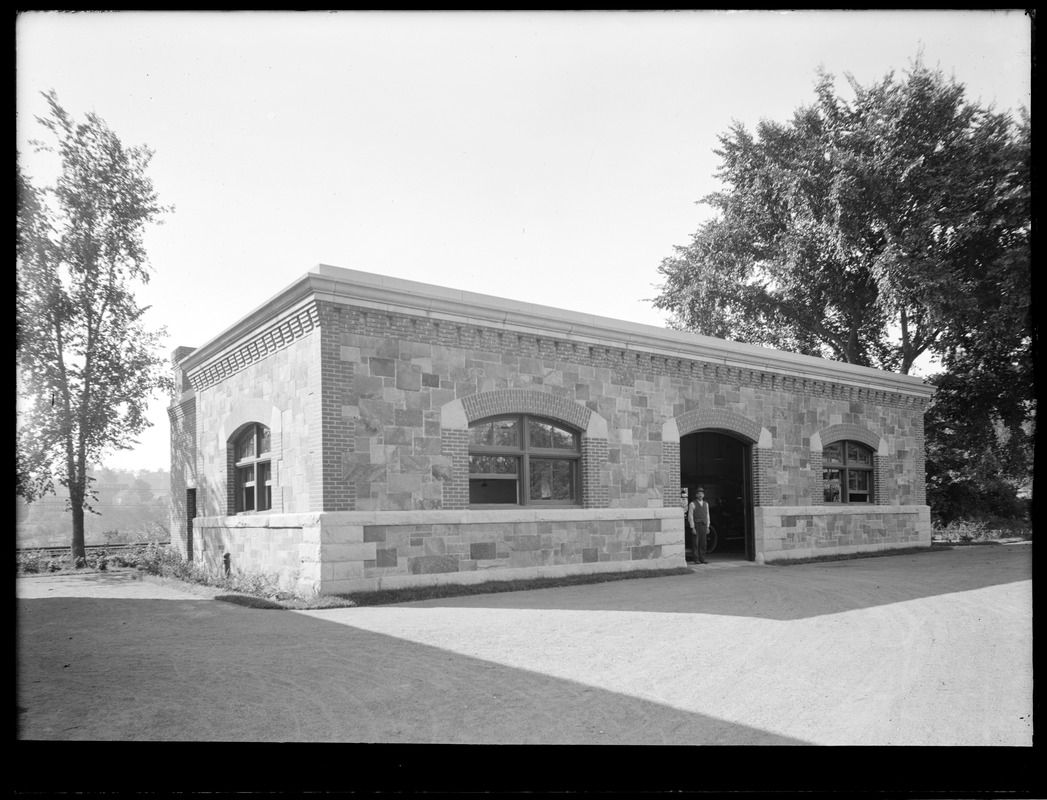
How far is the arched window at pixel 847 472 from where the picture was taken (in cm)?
1903

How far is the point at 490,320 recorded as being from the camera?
1314 centimetres

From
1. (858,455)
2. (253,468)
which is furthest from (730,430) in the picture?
(253,468)

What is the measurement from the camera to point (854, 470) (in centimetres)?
1977

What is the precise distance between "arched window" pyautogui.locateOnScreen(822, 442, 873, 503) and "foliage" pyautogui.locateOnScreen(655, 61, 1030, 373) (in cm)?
513

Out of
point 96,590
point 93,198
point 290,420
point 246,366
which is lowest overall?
point 96,590

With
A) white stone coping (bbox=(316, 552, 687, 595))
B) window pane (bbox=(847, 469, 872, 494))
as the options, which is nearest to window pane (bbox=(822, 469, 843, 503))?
window pane (bbox=(847, 469, 872, 494))

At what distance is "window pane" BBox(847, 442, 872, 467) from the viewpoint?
19.7 meters

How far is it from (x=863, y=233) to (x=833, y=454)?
11.4 m

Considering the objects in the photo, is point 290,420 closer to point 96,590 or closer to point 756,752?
point 96,590

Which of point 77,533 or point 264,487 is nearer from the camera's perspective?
point 264,487

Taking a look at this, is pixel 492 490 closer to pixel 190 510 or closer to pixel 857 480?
pixel 190 510

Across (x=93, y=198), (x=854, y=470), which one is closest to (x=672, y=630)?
(x=854, y=470)

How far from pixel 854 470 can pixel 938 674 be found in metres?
13.9

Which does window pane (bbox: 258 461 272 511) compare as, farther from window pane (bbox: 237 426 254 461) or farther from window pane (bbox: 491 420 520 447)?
window pane (bbox: 491 420 520 447)
